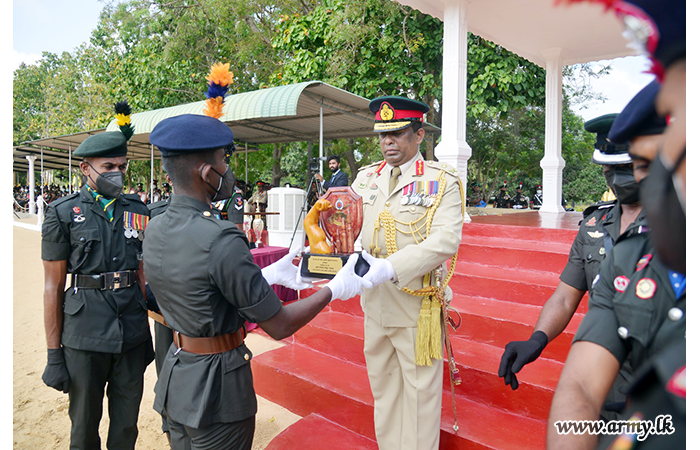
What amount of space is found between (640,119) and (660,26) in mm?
176

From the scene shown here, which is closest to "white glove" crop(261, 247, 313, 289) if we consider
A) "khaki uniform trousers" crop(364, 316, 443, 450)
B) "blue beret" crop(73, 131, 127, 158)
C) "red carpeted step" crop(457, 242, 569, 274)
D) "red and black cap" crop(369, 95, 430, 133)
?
"khaki uniform trousers" crop(364, 316, 443, 450)

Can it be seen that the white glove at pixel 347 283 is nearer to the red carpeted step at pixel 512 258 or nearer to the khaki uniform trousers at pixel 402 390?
the khaki uniform trousers at pixel 402 390

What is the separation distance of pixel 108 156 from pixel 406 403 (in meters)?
2.45

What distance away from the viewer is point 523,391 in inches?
110

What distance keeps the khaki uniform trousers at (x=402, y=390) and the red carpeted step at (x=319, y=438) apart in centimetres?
44

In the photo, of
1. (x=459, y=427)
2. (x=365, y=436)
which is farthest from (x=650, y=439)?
(x=365, y=436)

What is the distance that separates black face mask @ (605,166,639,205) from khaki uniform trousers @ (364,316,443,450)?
1255mm

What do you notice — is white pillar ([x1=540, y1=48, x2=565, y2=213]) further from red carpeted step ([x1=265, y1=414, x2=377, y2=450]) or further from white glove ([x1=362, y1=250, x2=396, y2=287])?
white glove ([x1=362, y1=250, x2=396, y2=287])

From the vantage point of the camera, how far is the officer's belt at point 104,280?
253 cm

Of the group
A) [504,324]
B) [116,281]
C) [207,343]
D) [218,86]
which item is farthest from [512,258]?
[116,281]

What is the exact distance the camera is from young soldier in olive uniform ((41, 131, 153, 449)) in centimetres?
243

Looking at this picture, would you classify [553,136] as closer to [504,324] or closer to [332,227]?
[504,324]

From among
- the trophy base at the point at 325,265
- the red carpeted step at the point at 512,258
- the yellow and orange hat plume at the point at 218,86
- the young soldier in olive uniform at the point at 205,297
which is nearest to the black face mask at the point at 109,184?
the yellow and orange hat plume at the point at 218,86

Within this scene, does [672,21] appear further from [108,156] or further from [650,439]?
[108,156]
